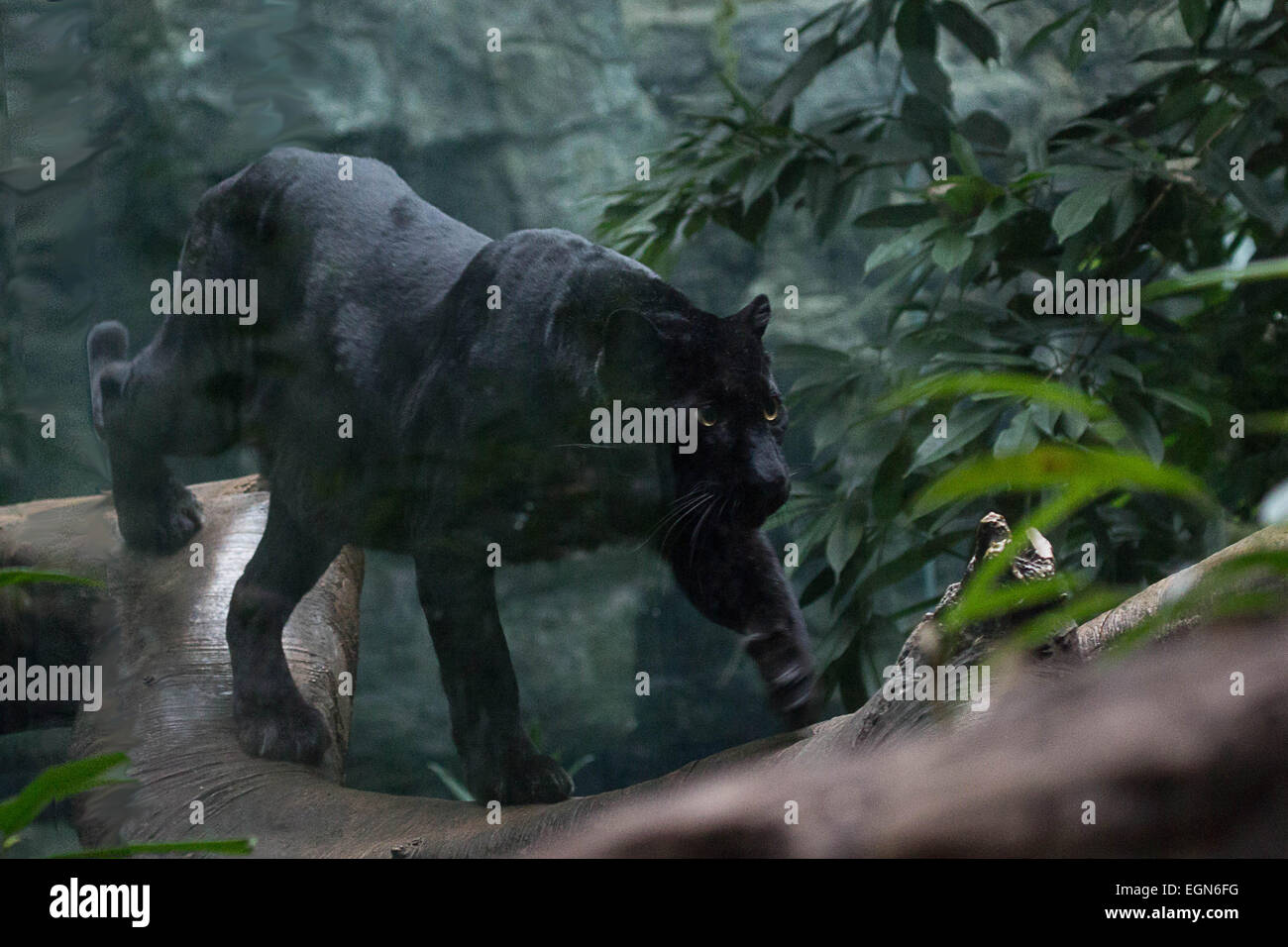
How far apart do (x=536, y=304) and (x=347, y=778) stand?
0.71 metres

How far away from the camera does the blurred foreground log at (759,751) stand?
37 centimetres

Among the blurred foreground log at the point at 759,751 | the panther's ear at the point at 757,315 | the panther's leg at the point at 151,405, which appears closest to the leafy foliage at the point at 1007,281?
the panther's ear at the point at 757,315

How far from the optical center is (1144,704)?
0.38 metres

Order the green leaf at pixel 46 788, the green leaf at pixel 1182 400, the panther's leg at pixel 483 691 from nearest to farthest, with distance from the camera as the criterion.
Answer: the green leaf at pixel 46 788, the panther's leg at pixel 483 691, the green leaf at pixel 1182 400

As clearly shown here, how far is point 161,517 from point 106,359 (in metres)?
0.25

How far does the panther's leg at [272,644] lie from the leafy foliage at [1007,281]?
62 cm

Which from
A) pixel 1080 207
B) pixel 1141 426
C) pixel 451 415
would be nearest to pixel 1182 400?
pixel 1141 426

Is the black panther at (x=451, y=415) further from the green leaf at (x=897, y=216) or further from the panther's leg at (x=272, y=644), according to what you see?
the green leaf at (x=897, y=216)

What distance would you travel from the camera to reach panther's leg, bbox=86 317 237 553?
131cm

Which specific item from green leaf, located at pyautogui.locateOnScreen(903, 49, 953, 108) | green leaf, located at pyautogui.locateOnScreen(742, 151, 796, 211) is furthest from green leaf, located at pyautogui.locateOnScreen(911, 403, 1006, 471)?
green leaf, located at pyautogui.locateOnScreen(903, 49, 953, 108)

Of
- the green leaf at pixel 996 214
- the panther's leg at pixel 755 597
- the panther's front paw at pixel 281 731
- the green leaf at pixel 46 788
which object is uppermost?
the green leaf at pixel 996 214

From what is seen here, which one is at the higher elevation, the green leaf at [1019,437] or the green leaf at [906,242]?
the green leaf at [906,242]

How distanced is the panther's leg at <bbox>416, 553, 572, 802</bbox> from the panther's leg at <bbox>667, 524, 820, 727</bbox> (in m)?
0.23
